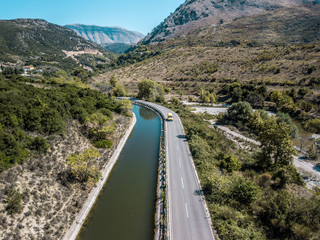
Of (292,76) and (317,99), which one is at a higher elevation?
(292,76)

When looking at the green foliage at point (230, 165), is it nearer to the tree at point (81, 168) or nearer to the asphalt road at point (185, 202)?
the asphalt road at point (185, 202)

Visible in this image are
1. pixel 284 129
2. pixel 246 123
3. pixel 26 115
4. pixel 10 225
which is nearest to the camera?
pixel 10 225

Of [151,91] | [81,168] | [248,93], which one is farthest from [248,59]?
[81,168]

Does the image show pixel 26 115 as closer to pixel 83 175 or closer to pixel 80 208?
pixel 83 175

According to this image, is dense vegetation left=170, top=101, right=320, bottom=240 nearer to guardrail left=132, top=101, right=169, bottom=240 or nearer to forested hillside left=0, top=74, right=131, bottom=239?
guardrail left=132, top=101, right=169, bottom=240

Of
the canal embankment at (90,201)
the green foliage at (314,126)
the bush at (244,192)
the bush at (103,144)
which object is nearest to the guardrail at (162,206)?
the canal embankment at (90,201)

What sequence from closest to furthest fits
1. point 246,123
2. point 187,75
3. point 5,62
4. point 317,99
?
1. point 246,123
2. point 317,99
3. point 187,75
4. point 5,62

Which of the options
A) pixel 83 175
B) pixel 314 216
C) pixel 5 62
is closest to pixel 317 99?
pixel 314 216

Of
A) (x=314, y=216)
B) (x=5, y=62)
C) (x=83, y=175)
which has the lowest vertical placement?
(x=314, y=216)
